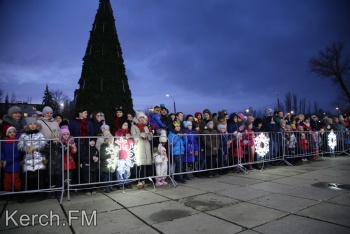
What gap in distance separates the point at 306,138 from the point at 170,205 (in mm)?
8740

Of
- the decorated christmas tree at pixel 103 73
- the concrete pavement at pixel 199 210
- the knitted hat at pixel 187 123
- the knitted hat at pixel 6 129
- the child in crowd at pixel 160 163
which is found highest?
the decorated christmas tree at pixel 103 73

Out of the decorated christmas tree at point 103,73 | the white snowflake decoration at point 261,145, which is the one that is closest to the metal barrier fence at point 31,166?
the decorated christmas tree at point 103,73

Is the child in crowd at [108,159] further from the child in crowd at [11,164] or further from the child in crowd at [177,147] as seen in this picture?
the child in crowd at [11,164]

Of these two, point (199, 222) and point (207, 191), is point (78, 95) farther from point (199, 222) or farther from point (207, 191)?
point (199, 222)

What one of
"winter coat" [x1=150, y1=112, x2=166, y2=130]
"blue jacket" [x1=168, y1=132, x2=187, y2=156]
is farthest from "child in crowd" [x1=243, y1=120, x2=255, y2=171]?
"winter coat" [x1=150, y1=112, x2=166, y2=130]

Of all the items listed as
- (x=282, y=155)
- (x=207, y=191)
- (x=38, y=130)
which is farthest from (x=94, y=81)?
(x=282, y=155)

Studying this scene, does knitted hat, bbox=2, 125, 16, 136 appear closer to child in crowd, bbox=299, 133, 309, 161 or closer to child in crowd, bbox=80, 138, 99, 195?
child in crowd, bbox=80, 138, 99, 195

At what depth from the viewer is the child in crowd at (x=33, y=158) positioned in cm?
537

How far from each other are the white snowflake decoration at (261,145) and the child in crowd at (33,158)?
22.5 ft

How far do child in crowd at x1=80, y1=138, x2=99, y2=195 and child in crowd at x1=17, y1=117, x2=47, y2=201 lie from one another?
0.87 m

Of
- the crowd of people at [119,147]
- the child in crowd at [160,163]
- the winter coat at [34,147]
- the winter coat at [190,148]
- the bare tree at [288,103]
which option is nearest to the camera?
the winter coat at [34,147]

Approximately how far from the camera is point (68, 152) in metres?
5.53

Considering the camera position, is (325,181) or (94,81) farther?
(94,81)

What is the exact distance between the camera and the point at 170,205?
15.5 feet
